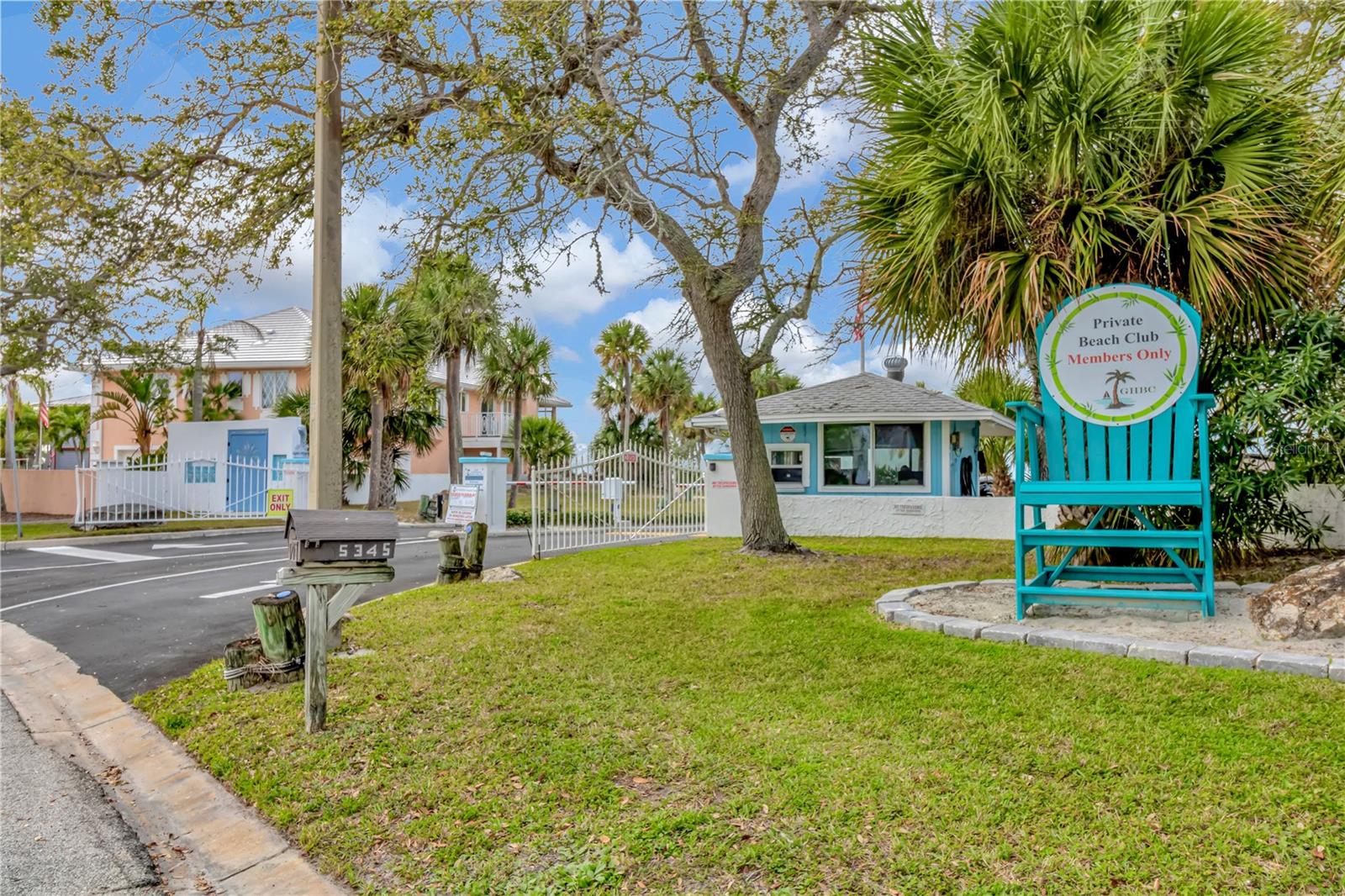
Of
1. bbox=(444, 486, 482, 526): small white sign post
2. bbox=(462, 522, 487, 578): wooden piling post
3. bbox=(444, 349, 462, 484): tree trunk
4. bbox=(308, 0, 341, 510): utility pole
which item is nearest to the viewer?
bbox=(308, 0, 341, 510): utility pole

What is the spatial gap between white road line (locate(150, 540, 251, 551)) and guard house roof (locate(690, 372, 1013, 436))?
1016cm

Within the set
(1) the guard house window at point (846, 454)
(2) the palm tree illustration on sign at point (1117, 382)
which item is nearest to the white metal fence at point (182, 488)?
(1) the guard house window at point (846, 454)

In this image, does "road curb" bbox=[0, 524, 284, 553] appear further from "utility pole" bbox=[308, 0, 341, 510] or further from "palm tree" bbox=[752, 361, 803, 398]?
"palm tree" bbox=[752, 361, 803, 398]

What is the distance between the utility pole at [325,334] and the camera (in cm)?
535

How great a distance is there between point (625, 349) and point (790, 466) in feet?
75.4

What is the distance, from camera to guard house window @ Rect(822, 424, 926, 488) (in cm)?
1600

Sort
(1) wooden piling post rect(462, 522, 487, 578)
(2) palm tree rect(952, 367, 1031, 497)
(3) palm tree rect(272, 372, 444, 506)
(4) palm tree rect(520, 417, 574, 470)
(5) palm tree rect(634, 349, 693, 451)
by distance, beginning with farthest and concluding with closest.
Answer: (5) palm tree rect(634, 349, 693, 451) < (4) palm tree rect(520, 417, 574, 470) < (3) palm tree rect(272, 372, 444, 506) < (2) palm tree rect(952, 367, 1031, 497) < (1) wooden piling post rect(462, 522, 487, 578)

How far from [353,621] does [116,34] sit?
5530 millimetres

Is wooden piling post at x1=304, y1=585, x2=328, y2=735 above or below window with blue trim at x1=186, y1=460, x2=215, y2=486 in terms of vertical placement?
below

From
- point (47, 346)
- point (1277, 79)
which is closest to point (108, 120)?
point (1277, 79)

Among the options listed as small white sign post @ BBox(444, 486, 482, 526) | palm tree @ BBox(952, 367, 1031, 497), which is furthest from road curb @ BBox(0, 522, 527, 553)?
palm tree @ BBox(952, 367, 1031, 497)

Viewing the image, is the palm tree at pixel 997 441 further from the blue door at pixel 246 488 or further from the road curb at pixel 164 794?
the blue door at pixel 246 488

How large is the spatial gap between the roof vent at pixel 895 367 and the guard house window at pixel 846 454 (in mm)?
3520

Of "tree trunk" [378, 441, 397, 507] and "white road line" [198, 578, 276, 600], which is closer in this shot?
"white road line" [198, 578, 276, 600]
